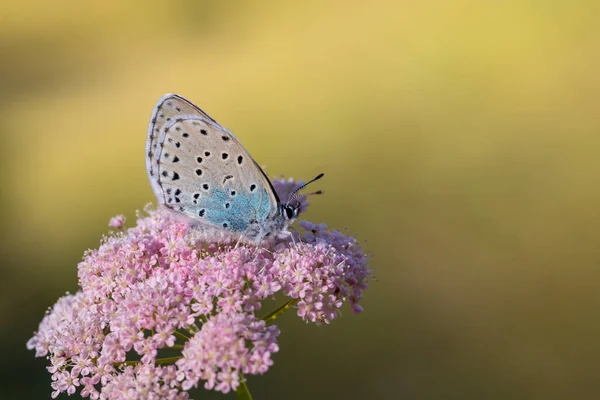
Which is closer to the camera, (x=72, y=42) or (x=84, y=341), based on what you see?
(x=84, y=341)

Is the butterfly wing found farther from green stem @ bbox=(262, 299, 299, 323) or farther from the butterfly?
green stem @ bbox=(262, 299, 299, 323)

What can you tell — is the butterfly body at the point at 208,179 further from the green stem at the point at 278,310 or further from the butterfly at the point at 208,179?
the green stem at the point at 278,310

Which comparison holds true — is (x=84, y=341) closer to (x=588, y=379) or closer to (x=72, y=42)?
(x=588, y=379)

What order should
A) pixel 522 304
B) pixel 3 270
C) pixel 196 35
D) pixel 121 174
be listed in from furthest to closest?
pixel 196 35
pixel 121 174
pixel 3 270
pixel 522 304

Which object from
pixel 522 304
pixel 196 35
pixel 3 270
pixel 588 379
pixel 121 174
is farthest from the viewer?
pixel 196 35

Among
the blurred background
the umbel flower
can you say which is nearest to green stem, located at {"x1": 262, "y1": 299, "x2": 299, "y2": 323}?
the umbel flower

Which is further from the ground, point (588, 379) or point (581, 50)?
point (581, 50)

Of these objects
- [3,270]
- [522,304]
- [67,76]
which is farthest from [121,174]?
[522,304]
